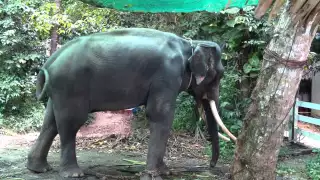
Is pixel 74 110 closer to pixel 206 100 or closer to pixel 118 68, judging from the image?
pixel 118 68

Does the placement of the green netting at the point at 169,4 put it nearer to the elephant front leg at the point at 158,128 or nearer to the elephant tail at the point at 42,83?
the elephant tail at the point at 42,83

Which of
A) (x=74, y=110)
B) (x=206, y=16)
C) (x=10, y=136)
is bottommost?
(x=10, y=136)

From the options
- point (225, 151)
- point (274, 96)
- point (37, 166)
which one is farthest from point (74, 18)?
point (274, 96)

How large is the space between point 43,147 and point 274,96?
9.39 ft

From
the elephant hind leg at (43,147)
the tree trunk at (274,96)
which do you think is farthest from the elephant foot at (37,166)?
the tree trunk at (274,96)

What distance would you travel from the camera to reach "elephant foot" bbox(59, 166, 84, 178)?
4.72 meters

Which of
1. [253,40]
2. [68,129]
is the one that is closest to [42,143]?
[68,129]

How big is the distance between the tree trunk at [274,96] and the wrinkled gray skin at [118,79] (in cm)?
104

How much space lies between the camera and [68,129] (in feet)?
15.6

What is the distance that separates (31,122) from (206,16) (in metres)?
4.85

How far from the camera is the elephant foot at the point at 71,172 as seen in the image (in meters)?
4.72

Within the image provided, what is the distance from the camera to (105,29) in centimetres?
980

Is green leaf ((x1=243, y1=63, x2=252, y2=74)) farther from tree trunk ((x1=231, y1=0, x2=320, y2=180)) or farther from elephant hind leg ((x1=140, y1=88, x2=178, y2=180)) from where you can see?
tree trunk ((x1=231, y1=0, x2=320, y2=180))

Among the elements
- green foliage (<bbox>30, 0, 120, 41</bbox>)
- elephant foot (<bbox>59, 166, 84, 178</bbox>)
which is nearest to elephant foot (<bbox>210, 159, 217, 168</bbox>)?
elephant foot (<bbox>59, 166, 84, 178</bbox>)
